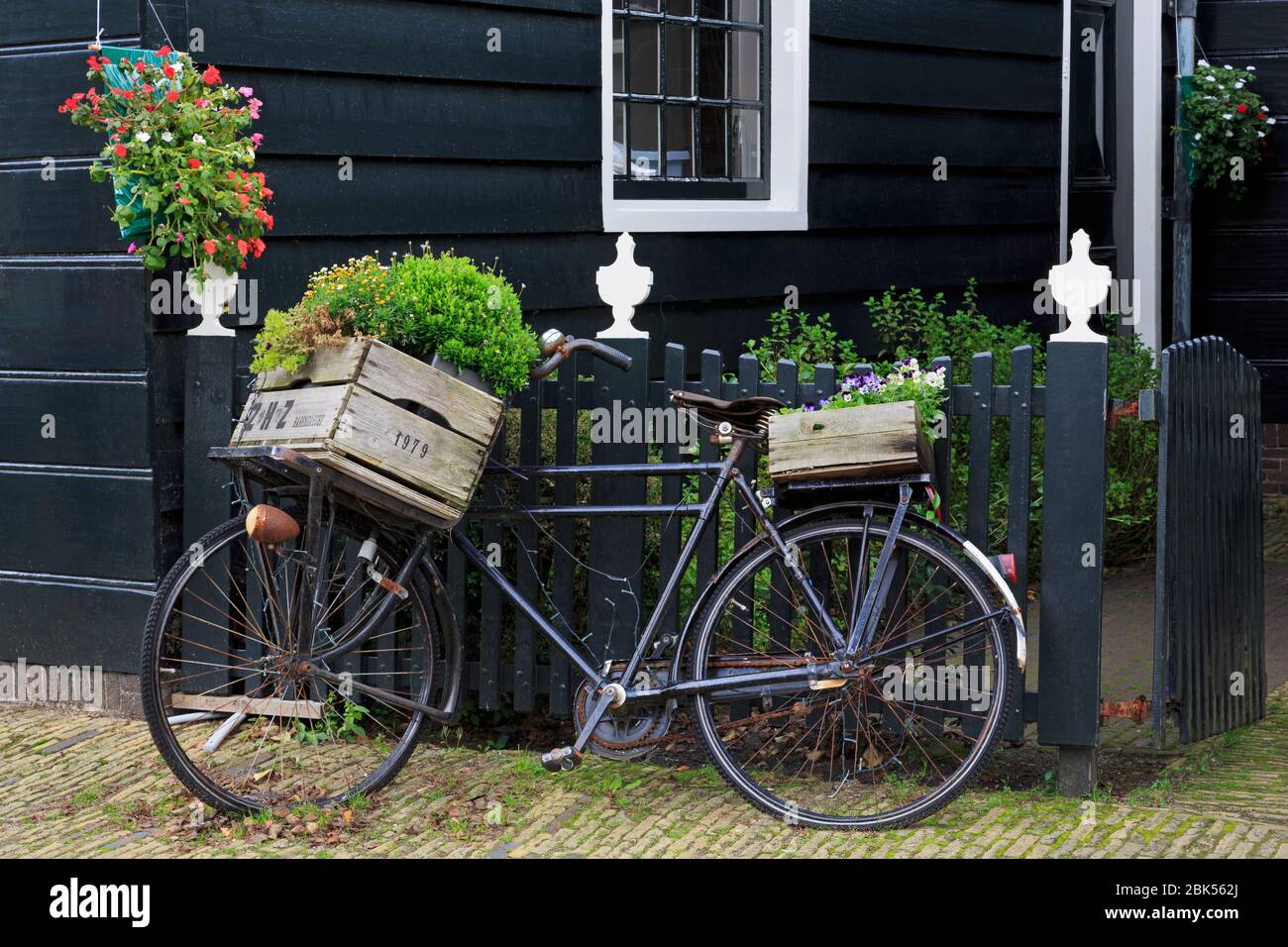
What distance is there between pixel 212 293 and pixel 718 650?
1.92 m

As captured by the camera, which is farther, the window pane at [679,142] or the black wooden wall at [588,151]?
the window pane at [679,142]

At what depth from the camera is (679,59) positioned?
713 cm

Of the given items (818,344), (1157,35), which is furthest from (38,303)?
(1157,35)

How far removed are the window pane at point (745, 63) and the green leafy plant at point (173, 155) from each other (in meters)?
3.05

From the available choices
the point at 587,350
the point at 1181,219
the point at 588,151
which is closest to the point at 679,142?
the point at 588,151

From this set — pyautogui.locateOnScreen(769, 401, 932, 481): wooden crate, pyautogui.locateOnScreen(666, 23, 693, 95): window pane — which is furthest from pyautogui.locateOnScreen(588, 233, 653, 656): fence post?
pyautogui.locateOnScreen(666, 23, 693, 95): window pane

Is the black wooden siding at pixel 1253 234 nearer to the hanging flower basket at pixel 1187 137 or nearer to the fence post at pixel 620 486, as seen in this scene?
the hanging flower basket at pixel 1187 137

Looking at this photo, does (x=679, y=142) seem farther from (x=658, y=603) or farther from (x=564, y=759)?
(x=564, y=759)

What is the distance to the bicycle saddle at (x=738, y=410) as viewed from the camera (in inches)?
173

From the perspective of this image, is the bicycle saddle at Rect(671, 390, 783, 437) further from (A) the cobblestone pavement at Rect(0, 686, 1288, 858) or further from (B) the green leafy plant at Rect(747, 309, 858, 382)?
(B) the green leafy plant at Rect(747, 309, 858, 382)

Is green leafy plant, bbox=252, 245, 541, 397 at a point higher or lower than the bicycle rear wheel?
higher

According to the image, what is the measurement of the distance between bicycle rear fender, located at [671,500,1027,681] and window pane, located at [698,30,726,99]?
11.0 feet

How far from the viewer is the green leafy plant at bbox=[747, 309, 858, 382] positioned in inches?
263

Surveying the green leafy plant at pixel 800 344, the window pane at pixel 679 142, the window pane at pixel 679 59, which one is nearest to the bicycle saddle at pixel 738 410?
the green leafy plant at pixel 800 344
